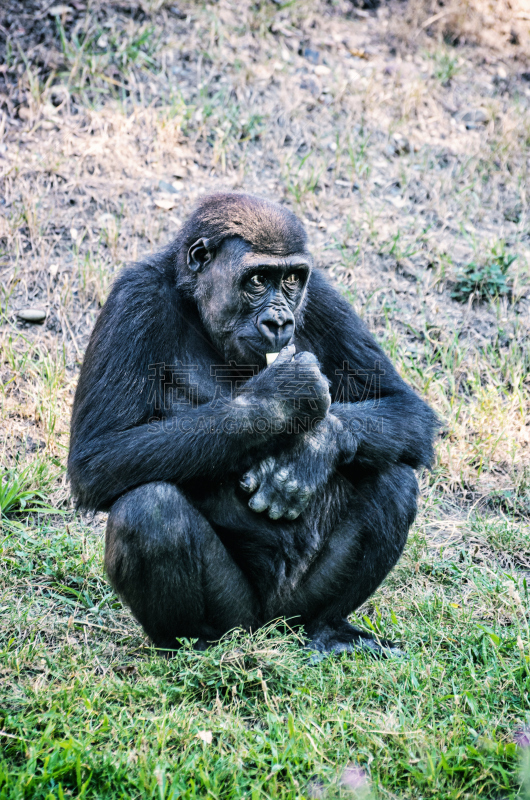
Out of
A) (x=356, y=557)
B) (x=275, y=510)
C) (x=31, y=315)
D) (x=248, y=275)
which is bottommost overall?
(x=31, y=315)

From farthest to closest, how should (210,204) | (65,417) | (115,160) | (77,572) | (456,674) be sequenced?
(115,160) < (65,417) < (77,572) < (210,204) < (456,674)

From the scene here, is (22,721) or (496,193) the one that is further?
(496,193)

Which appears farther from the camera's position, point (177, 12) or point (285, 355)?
point (177, 12)

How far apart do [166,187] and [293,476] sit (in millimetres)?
5300

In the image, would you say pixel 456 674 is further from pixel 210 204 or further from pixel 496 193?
pixel 496 193

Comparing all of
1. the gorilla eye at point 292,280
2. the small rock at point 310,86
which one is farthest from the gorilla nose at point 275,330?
the small rock at point 310,86

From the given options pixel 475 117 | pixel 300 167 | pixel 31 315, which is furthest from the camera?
pixel 475 117

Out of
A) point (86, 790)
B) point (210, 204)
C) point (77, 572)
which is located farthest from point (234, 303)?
point (86, 790)

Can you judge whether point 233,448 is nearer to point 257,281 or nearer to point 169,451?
point 169,451

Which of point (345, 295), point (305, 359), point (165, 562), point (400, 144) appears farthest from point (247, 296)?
point (400, 144)

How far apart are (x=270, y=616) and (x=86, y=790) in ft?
5.21

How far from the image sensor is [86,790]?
3113mm

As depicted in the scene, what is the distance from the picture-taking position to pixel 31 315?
24.0 ft

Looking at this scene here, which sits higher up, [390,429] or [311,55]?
[311,55]
